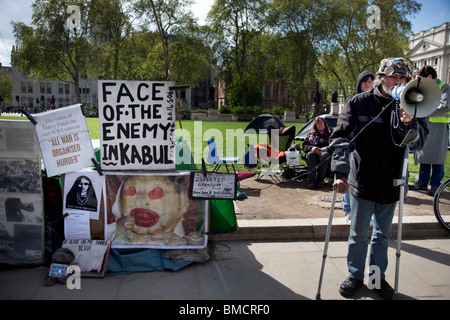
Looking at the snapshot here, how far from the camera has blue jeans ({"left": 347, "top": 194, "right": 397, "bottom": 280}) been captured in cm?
318

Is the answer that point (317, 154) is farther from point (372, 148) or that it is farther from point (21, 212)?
point (21, 212)

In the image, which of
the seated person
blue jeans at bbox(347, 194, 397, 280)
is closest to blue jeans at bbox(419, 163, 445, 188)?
the seated person

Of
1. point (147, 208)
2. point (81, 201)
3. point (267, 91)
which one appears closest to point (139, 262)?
point (147, 208)

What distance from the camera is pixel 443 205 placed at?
5449 mm

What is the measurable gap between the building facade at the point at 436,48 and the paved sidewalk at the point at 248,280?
70.6 m

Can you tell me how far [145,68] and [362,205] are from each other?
4713cm

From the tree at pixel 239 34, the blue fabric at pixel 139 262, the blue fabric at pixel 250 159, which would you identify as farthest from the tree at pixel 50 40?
the blue fabric at pixel 139 262

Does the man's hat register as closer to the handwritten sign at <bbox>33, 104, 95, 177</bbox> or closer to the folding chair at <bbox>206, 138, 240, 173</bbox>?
the handwritten sign at <bbox>33, 104, 95, 177</bbox>

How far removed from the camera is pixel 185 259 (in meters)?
3.72

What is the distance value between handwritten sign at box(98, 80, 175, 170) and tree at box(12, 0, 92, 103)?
47319 mm

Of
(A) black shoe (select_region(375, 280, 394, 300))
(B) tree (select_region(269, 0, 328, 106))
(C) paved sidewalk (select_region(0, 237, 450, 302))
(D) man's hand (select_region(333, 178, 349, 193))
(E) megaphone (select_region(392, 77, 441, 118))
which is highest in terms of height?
(B) tree (select_region(269, 0, 328, 106))

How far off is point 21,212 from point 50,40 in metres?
48.7

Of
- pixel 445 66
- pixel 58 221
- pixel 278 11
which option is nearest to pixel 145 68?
pixel 278 11
